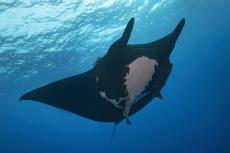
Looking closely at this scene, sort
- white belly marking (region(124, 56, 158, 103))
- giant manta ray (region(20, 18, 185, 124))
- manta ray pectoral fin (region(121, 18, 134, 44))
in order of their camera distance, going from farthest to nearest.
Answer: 1. white belly marking (region(124, 56, 158, 103))
2. giant manta ray (region(20, 18, 185, 124))
3. manta ray pectoral fin (region(121, 18, 134, 44))

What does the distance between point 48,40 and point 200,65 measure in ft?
129

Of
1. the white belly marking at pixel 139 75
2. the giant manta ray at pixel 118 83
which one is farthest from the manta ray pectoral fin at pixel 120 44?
the white belly marking at pixel 139 75

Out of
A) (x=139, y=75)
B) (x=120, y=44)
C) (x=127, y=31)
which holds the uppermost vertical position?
(x=127, y=31)

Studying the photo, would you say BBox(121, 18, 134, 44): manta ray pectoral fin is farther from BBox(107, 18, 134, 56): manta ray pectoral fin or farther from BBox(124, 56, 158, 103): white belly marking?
BBox(124, 56, 158, 103): white belly marking

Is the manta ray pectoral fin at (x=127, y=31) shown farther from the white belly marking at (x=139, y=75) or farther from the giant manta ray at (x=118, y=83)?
the white belly marking at (x=139, y=75)

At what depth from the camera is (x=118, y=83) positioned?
392cm

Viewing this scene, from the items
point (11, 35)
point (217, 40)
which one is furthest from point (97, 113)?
point (217, 40)

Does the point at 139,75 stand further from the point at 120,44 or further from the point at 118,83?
the point at 120,44

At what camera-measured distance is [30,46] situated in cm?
1641

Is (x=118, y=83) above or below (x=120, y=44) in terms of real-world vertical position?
below

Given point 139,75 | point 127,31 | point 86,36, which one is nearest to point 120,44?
point 127,31

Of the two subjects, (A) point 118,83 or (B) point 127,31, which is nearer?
(B) point 127,31

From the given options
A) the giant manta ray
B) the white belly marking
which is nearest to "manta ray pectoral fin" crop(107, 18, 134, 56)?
the giant manta ray

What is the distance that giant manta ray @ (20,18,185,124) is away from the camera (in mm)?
3719
